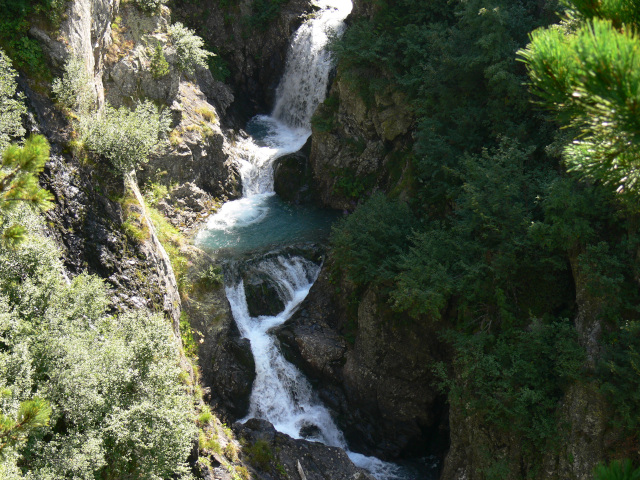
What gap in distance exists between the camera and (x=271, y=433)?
1168 centimetres

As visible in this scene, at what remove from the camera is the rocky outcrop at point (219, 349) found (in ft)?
41.8

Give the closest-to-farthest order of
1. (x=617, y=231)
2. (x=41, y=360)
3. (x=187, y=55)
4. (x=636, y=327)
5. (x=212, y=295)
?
(x=41, y=360)
(x=636, y=327)
(x=617, y=231)
(x=212, y=295)
(x=187, y=55)

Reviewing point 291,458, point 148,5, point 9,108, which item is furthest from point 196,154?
point 291,458

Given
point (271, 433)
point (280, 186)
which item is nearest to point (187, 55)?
point (280, 186)

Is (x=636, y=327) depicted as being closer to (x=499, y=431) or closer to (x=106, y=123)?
(x=499, y=431)

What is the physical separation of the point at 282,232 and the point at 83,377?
11.2 m

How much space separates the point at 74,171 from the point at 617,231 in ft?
36.4

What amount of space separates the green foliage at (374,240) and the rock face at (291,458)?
172 inches

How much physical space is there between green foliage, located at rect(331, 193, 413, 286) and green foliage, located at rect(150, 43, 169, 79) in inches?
357

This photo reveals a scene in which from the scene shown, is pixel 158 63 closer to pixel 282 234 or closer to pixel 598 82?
pixel 282 234

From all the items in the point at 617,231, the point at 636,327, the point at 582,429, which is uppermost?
the point at 617,231

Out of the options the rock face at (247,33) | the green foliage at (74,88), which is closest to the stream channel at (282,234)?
the rock face at (247,33)

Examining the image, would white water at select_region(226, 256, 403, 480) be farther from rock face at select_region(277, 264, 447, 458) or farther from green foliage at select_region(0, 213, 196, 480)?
green foliage at select_region(0, 213, 196, 480)

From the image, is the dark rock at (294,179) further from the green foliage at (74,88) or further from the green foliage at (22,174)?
the green foliage at (22,174)
